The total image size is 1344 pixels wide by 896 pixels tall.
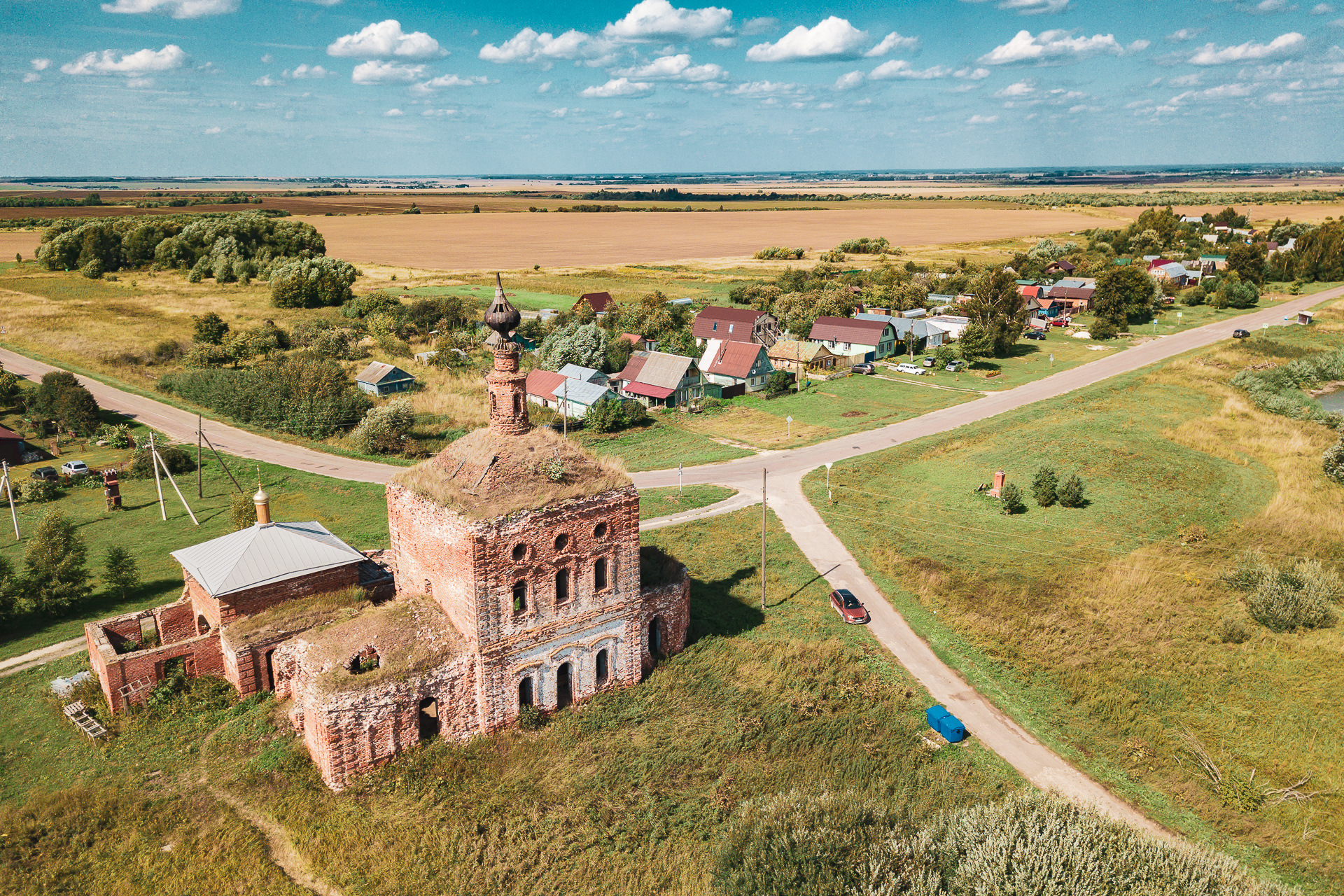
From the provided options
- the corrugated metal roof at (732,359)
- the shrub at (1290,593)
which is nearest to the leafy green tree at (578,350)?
the corrugated metal roof at (732,359)

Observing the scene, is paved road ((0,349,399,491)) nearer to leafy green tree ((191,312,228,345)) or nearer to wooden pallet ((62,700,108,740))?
leafy green tree ((191,312,228,345))

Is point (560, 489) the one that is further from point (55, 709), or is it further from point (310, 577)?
point (55, 709)

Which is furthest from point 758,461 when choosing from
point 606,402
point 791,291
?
point 791,291

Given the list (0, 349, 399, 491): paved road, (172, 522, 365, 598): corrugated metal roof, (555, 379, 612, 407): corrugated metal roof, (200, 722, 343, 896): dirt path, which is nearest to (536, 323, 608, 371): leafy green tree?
(555, 379, 612, 407): corrugated metal roof

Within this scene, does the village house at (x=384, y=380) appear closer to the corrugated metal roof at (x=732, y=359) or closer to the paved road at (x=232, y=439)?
the paved road at (x=232, y=439)

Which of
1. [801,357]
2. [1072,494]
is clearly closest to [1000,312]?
[801,357]

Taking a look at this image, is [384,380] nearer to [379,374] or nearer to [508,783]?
[379,374]

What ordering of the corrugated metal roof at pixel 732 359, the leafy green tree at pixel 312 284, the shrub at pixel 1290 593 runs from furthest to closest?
1. the leafy green tree at pixel 312 284
2. the corrugated metal roof at pixel 732 359
3. the shrub at pixel 1290 593
